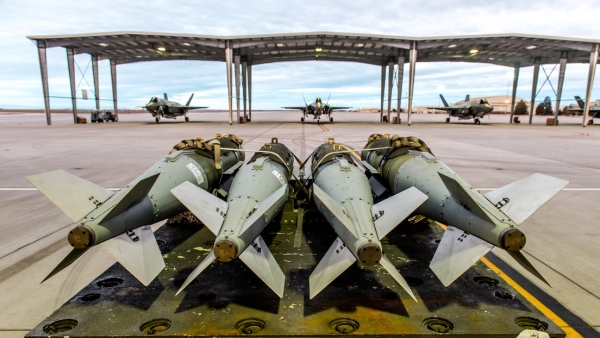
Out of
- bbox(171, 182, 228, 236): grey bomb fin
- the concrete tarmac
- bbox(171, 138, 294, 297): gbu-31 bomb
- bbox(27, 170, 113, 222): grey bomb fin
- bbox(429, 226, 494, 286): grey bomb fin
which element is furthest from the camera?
the concrete tarmac

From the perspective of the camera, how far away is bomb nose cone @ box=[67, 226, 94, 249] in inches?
137

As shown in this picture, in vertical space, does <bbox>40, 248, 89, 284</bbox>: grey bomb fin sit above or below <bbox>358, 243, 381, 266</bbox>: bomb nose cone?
below

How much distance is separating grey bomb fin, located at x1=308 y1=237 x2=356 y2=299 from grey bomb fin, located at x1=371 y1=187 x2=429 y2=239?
0.44 metres

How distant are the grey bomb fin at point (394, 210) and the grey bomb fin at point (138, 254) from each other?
8.13 ft

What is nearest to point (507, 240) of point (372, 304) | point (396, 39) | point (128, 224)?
point (372, 304)

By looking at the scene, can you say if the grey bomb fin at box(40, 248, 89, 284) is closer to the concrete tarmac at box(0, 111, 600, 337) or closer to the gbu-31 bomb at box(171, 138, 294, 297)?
the concrete tarmac at box(0, 111, 600, 337)

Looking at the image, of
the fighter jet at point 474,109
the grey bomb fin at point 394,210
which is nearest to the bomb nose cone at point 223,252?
the grey bomb fin at point 394,210

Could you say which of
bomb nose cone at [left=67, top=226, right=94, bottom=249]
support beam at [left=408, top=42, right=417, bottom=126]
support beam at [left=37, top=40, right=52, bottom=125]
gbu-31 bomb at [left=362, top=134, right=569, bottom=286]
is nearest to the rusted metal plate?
gbu-31 bomb at [left=362, top=134, right=569, bottom=286]

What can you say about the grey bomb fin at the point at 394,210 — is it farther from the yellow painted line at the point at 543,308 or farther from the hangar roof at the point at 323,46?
the hangar roof at the point at 323,46

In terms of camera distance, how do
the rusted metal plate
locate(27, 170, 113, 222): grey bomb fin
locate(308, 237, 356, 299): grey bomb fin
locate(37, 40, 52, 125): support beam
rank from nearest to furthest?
the rusted metal plate < locate(308, 237, 356, 299): grey bomb fin < locate(27, 170, 113, 222): grey bomb fin < locate(37, 40, 52, 125): support beam

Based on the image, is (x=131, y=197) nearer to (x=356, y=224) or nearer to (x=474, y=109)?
(x=356, y=224)

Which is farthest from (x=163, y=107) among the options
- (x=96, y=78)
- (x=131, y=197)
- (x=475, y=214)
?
(x=475, y=214)

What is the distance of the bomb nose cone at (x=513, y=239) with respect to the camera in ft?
11.5

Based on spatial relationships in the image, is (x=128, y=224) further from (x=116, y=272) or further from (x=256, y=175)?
(x=256, y=175)
